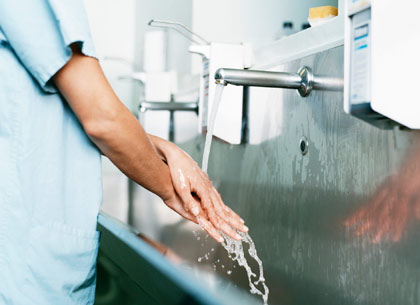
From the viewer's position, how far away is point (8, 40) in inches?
27.6

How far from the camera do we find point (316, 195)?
0.85 metres

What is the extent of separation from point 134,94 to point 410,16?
1924 millimetres

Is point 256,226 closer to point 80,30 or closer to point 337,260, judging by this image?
point 337,260

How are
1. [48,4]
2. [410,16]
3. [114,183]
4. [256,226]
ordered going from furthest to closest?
[114,183]
[256,226]
[48,4]
[410,16]

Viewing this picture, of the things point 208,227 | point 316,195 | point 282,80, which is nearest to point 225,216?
point 208,227

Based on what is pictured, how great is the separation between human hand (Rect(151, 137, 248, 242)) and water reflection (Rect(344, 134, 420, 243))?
25 centimetres

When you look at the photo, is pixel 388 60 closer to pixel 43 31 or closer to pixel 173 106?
pixel 43 31

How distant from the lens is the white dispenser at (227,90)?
114 centimetres

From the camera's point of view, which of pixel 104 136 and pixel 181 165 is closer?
pixel 104 136

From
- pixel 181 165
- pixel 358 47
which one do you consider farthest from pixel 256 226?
pixel 358 47

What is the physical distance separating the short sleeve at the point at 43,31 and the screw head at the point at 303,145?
43 centimetres

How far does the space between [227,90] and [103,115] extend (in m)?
0.47

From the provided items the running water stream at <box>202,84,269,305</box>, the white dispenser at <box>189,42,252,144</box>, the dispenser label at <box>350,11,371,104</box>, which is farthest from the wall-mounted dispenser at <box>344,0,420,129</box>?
the white dispenser at <box>189,42,252,144</box>

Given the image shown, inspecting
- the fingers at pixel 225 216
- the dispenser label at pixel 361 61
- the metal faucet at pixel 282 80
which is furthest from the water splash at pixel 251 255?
the dispenser label at pixel 361 61
